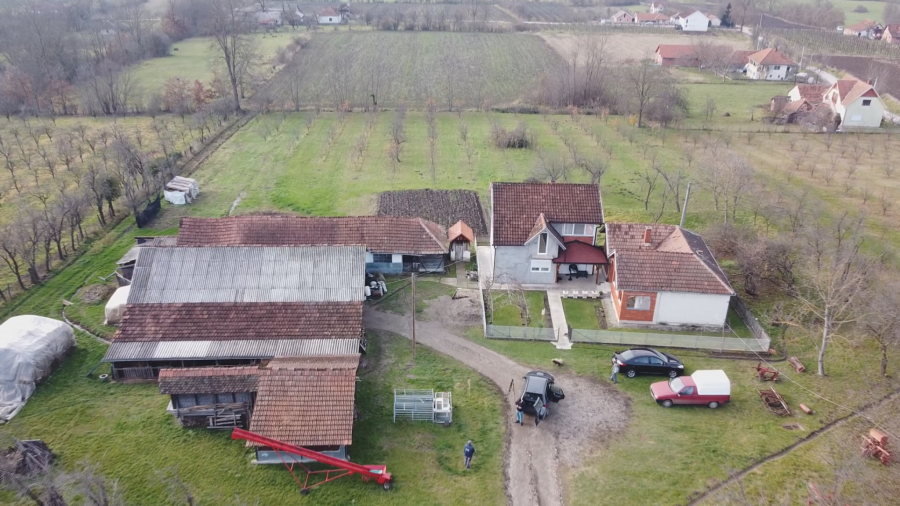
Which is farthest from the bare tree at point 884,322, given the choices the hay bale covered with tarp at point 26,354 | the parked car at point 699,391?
the hay bale covered with tarp at point 26,354

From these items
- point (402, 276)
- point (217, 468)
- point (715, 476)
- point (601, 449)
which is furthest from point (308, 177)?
point (715, 476)

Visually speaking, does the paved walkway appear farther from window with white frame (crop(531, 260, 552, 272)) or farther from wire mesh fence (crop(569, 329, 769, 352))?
window with white frame (crop(531, 260, 552, 272))

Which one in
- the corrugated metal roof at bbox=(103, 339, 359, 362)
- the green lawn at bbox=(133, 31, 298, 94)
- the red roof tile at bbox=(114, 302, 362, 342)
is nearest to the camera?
the corrugated metal roof at bbox=(103, 339, 359, 362)

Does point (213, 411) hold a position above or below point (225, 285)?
below

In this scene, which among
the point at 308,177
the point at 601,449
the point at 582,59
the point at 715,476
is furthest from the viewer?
the point at 582,59

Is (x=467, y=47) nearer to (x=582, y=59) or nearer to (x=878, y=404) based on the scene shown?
(x=582, y=59)

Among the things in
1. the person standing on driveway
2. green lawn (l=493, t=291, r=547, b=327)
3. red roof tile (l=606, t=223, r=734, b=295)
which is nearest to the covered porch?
red roof tile (l=606, t=223, r=734, b=295)
